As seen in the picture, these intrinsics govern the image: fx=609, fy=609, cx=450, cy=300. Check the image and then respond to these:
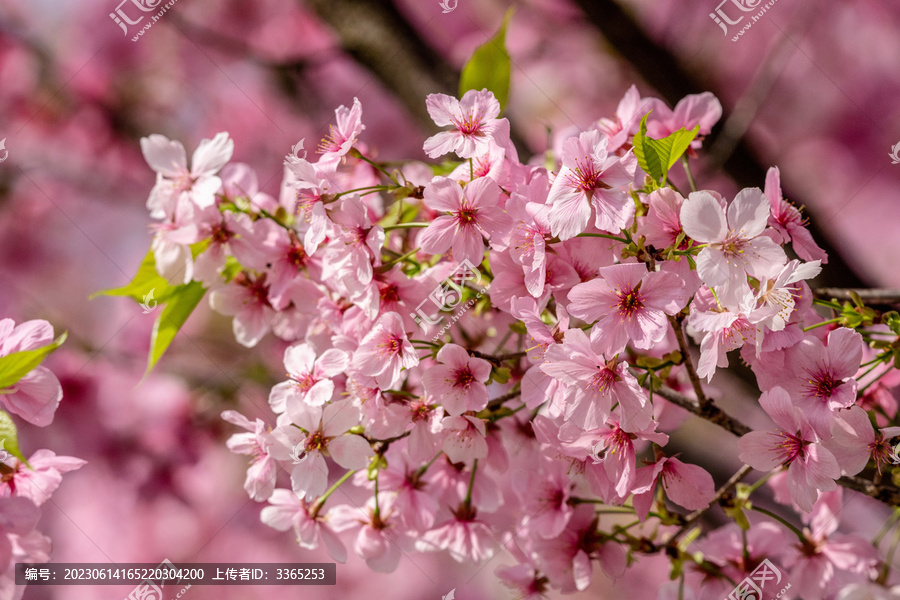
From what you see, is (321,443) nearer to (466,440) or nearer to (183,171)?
(466,440)

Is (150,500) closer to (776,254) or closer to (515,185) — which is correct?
(515,185)

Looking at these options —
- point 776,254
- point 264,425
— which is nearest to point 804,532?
point 776,254

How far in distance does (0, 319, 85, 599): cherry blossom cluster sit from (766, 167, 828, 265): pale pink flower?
3.00ft

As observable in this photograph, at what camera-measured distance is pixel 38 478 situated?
0.87m

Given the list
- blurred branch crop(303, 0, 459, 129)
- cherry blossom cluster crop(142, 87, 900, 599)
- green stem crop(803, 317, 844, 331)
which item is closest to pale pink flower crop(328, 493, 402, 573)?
cherry blossom cluster crop(142, 87, 900, 599)

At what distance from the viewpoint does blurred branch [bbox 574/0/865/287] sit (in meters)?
1.39

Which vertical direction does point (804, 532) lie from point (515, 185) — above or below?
below

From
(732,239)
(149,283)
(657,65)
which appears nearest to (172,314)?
(149,283)

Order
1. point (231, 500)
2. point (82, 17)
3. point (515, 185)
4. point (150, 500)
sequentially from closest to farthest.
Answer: point (515, 185)
point (150, 500)
point (82, 17)
point (231, 500)

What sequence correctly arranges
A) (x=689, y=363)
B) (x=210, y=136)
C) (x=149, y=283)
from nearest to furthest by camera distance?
1. (x=689, y=363)
2. (x=149, y=283)
3. (x=210, y=136)

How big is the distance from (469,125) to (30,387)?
0.67 m

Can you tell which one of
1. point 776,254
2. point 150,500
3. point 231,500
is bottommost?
point 231,500

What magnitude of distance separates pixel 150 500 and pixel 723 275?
196 centimetres

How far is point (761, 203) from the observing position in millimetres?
622
